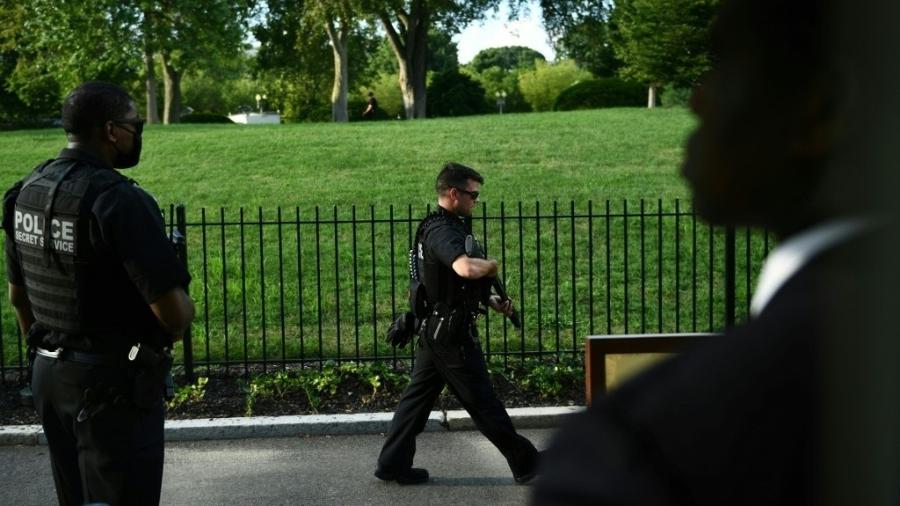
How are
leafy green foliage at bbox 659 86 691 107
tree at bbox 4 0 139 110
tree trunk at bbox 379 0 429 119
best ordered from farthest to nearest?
tree trunk at bbox 379 0 429 119
tree at bbox 4 0 139 110
leafy green foliage at bbox 659 86 691 107

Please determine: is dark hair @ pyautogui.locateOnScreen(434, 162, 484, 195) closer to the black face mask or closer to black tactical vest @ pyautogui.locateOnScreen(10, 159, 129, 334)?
the black face mask

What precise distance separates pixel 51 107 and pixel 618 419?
170 feet

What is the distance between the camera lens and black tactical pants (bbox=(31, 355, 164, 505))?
165 inches

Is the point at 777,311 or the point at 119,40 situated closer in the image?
the point at 777,311

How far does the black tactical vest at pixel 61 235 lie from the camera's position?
13.5 ft

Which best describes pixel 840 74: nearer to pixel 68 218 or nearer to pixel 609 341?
pixel 609 341

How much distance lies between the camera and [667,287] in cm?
1188

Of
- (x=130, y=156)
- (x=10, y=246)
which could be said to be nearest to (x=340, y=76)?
(x=10, y=246)

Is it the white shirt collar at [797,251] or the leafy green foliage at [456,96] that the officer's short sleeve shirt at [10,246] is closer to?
the white shirt collar at [797,251]

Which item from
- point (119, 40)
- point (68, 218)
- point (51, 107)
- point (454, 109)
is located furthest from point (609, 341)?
point (51, 107)

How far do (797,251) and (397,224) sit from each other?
13.3 metres

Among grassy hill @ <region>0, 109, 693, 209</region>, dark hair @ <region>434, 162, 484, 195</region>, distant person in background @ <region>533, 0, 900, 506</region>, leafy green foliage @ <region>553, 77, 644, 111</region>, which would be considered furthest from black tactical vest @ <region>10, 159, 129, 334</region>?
leafy green foliage @ <region>553, 77, 644, 111</region>

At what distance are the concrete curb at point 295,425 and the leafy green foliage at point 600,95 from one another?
29.9 meters

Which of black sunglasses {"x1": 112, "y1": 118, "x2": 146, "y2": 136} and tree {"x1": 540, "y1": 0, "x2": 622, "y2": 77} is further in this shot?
tree {"x1": 540, "y1": 0, "x2": 622, "y2": 77}
